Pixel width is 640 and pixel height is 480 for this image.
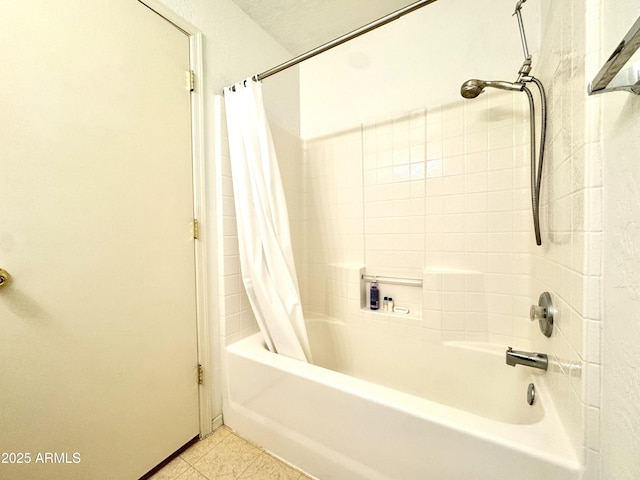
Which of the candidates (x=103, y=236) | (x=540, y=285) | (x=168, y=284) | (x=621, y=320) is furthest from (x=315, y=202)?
(x=621, y=320)

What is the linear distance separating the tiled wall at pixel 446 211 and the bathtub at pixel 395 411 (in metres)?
0.21

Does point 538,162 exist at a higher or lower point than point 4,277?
higher

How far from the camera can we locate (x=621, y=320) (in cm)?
47

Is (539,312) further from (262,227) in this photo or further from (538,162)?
(262,227)

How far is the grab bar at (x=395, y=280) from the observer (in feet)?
4.74

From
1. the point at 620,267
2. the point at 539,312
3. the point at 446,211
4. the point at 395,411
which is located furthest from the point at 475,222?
the point at 395,411

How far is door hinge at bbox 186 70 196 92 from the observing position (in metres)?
1.15

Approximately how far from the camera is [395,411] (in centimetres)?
79

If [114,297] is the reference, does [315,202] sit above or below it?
above

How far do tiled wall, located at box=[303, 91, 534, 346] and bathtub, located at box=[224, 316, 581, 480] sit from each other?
0.21 meters

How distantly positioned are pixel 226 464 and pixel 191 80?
1.79 metres

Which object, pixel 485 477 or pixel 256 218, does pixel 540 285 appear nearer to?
pixel 485 477

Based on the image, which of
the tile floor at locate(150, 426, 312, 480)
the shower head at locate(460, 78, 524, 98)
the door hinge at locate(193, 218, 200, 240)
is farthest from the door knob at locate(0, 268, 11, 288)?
the shower head at locate(460, 78, 524, 98)

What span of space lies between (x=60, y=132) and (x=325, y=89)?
1.51 metres
